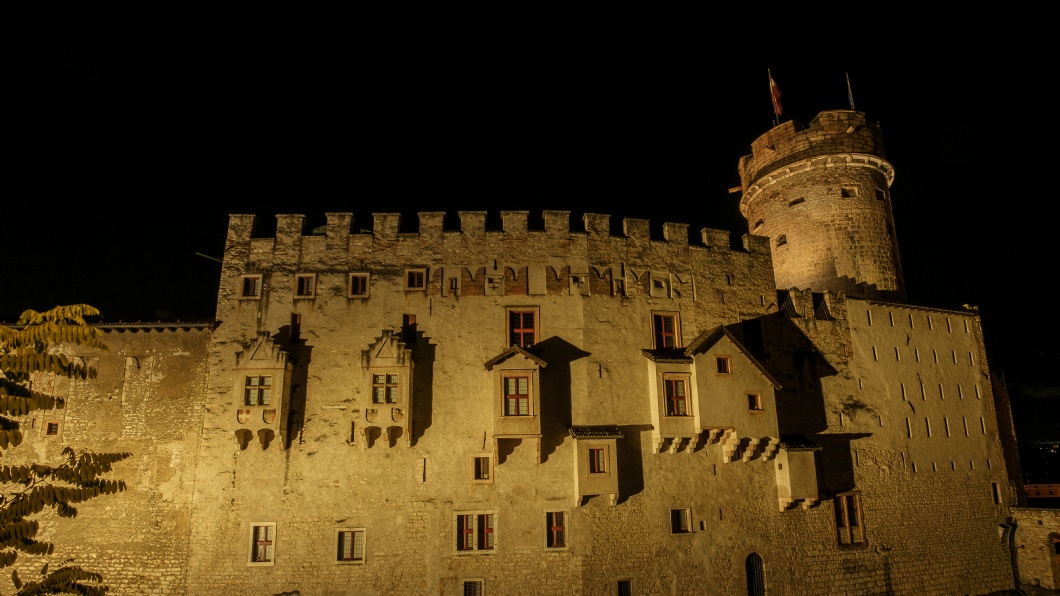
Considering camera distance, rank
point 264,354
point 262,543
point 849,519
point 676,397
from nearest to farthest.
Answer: point 262,543 → point 264,354 → point 676,397 → point 849,519

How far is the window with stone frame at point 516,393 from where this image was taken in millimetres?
20266

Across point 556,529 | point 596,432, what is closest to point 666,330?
point 596,432

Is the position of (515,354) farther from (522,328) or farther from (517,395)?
(522,328)

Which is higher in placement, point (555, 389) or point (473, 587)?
point (555, 389)

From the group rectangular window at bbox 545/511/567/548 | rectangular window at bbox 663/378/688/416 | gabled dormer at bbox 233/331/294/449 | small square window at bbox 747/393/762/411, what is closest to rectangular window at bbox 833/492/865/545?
small square window at bbox 747/393/762/411

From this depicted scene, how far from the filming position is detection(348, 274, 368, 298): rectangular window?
21688 mm

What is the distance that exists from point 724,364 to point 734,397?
4.00ft

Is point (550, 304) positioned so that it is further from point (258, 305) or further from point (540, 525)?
point (258, 305)

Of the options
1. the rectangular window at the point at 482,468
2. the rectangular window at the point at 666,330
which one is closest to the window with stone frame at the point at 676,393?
→ the rectangular window at the point at 666,330

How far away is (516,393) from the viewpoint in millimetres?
20359

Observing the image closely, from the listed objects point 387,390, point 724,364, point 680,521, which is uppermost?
point 724,364

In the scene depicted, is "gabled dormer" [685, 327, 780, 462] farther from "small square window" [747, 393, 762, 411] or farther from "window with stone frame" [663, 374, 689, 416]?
"window with stone frame" [663, 374, 689, 416]

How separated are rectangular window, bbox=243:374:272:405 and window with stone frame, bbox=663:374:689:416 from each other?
44.8ft

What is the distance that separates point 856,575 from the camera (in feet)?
73.5
